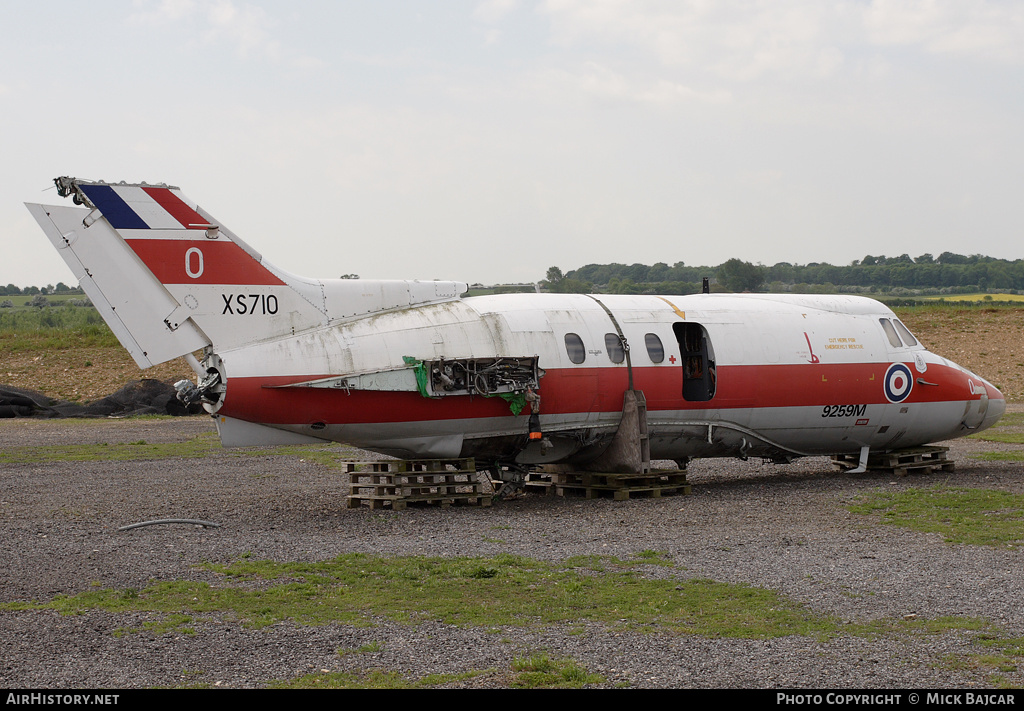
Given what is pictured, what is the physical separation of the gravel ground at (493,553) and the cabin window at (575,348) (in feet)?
8.34

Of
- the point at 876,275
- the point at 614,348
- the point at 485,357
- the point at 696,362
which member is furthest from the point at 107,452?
the point at 876,275

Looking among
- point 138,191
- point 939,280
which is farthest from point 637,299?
point 939,280

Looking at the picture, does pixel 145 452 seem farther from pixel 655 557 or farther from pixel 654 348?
pixel 655 557

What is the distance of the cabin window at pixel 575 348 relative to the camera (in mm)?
17641

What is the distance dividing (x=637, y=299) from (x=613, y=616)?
34.3 ft

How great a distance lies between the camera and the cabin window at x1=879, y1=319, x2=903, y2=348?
819 inches

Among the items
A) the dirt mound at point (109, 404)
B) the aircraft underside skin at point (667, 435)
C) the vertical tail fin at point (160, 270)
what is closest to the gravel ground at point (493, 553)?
the aircraft underside skin at point (667, 435)

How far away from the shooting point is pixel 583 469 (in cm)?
1922

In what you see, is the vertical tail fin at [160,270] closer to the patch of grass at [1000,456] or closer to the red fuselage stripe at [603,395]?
the red fuselage stripe at [603,395]

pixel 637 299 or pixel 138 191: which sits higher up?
pixel 138 191

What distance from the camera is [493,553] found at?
13.1 metres

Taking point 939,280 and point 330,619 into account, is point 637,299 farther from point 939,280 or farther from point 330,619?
point 939,280

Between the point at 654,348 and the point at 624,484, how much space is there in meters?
2.51

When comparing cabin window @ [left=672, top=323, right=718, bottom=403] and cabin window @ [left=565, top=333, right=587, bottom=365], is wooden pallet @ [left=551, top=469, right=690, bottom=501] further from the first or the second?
cabin window @ [left=565, top=333, right=587, bottom=365]
